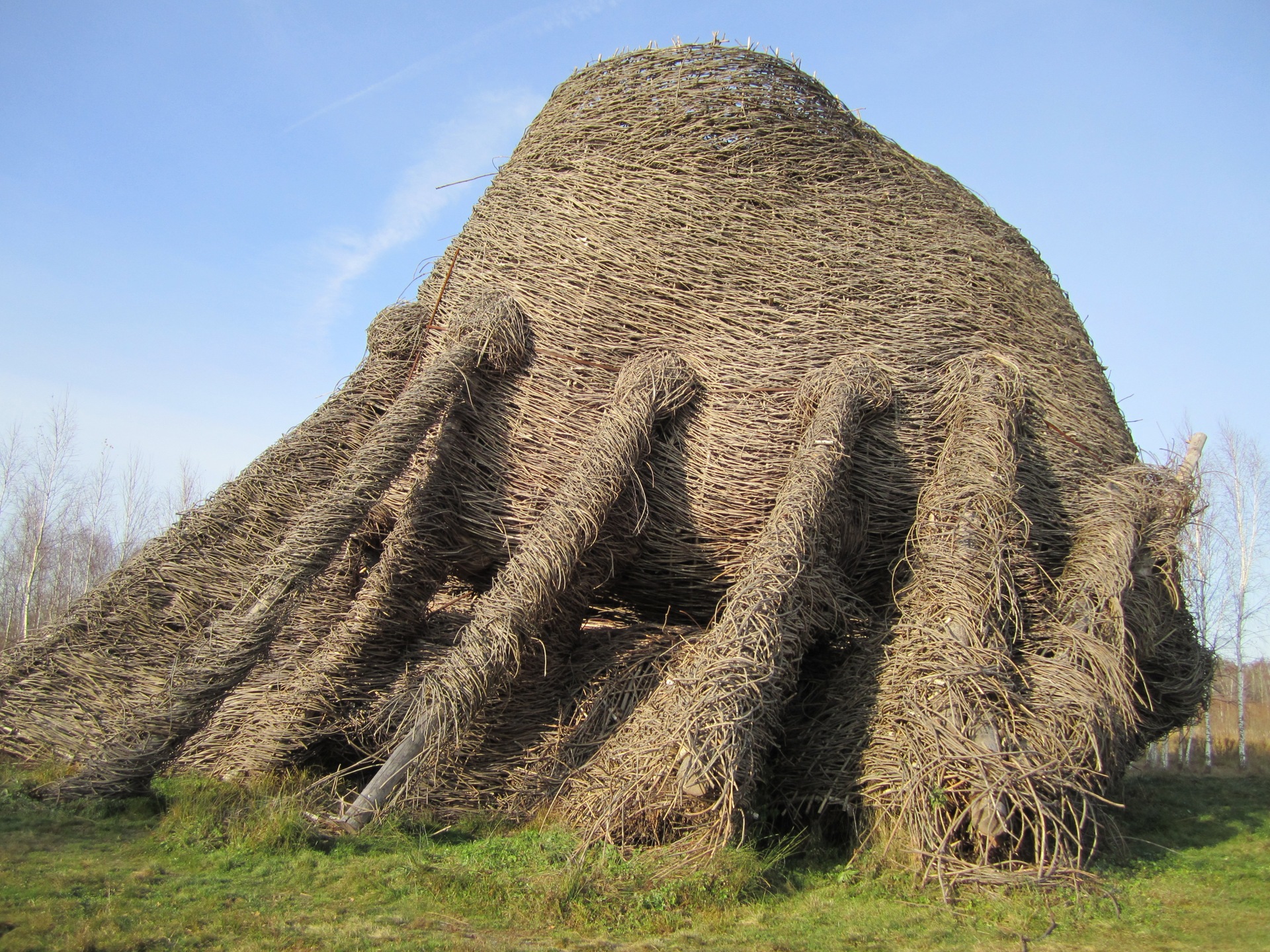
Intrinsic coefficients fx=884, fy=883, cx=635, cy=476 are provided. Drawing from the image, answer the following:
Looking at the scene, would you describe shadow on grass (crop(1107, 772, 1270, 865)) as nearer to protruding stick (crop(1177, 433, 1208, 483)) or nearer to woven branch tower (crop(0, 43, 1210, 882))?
woven branch tower (crop(0, 43, 1210, 882))

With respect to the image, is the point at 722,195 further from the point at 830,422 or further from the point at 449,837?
the point at 449,837

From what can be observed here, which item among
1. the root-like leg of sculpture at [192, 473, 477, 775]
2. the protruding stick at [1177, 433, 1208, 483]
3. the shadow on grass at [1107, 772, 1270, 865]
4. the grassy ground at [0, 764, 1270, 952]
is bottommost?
the shadow on grass at [1107, 772, 1270, 865]

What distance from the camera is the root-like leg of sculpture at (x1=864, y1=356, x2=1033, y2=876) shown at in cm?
562

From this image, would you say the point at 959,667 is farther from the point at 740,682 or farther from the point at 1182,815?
the point at 1182,815

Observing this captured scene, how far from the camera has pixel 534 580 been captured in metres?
6.63

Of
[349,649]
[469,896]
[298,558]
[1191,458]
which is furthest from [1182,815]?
[298,558]

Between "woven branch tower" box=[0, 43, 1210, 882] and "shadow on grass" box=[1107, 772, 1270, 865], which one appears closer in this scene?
"woven branch tower" box=[0, 43, 1210, 882]

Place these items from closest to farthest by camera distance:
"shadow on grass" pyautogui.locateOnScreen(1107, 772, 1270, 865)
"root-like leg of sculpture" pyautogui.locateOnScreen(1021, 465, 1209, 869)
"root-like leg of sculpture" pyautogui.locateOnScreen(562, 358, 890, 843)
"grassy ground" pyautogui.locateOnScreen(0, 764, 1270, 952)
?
1. "grassy ground" pyautogui.locateOnScreen(0, 764, 1270, 952)
2. "root-like leg of sculpture" pyautogui.locateOnScreen(562, 358, 890, 843)
3. "root-like leg of sculpture" pyautogui.locateOnScreen(1021, 465, 1209, 869)
4. "shadow on grass" pyautogui.locateOnScreen(1107, 772, 1270, 865)

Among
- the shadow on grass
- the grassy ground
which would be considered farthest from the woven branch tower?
the shadow on grass

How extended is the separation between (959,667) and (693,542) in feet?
8.22

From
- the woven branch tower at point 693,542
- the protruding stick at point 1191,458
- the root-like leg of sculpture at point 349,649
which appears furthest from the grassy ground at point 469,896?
the protruding stick at point 1191,458

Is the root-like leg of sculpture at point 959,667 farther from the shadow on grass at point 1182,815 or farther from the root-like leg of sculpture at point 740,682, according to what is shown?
the shadow on grass at point 1182,815

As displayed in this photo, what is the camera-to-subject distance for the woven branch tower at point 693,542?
6.05m

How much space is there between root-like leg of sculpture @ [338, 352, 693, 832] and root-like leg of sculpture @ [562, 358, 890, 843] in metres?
1.11
